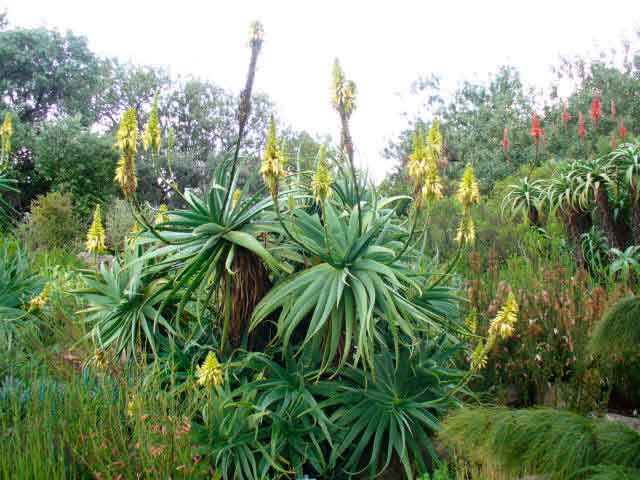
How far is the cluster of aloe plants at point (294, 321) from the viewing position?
3.02 meters

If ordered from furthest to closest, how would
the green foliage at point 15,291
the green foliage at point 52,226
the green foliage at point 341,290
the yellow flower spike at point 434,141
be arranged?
1. the green foliage at point 52,226
2. the green foliage at point 15,291
3. the yellow flower spike at point 434,141
4. the green foliage at point 341,290

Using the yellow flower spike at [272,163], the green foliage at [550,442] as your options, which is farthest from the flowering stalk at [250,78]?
the green foliage at [550,442]

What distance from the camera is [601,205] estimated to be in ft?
21.2

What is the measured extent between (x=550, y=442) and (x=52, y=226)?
1227 cm

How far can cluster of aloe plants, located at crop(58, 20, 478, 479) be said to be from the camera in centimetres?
302

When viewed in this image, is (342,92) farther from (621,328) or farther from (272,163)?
(621,328)

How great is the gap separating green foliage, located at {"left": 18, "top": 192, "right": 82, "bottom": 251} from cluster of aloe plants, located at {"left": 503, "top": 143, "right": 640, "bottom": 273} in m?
9.04

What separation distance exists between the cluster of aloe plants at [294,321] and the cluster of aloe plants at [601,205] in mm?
3510

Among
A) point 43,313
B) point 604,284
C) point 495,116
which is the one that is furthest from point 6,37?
point 604,284

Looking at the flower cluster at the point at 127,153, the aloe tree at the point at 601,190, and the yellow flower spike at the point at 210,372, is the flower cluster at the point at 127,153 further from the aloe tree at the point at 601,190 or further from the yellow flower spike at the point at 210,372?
the aloe tree at the point at 601,190

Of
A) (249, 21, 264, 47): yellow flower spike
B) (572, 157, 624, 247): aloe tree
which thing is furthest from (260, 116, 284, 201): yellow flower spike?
(572, 157, 624, 247): aloe tree

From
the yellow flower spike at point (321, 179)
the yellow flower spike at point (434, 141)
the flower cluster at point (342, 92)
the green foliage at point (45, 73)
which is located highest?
the green foliage at point (45, 73)

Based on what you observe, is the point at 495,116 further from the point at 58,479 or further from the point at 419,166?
the point at 58,479

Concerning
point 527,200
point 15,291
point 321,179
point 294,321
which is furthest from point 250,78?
point 527,200
